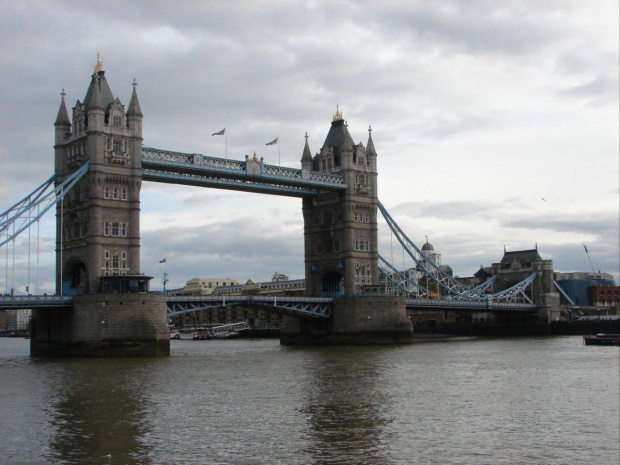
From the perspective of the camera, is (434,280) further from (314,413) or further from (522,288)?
(314,413)

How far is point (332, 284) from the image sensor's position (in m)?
103

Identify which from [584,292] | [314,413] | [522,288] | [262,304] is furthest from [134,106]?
[584,292]

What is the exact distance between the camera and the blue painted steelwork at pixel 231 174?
81.9m

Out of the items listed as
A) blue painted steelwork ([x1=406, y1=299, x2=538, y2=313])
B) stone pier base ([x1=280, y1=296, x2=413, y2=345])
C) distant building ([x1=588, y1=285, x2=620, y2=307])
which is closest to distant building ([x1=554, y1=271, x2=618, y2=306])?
distant building ([x1=588, y1=285, x2=620, y2=307])

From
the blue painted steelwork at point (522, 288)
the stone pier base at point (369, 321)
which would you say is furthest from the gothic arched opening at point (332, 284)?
the blue painted steelwork at point (522, 288)

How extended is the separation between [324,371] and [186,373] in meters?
9.48

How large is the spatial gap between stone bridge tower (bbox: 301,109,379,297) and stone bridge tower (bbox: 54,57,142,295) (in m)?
29.1

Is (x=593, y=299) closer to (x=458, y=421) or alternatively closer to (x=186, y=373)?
(x=186, y=373)

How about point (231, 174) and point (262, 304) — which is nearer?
point (231, 174)

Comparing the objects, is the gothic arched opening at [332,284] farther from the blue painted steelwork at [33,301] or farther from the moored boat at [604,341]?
the blue painted steelwork at [33,301]

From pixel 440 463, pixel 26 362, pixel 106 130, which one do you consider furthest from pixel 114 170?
pixel 440 463

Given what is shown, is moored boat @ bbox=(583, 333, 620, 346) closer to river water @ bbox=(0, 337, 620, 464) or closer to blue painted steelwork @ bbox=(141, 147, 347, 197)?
river water @ bbox=(0, 337, 620, 464)

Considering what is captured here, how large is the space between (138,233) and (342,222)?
2919 cm

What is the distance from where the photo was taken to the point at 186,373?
55875mm
